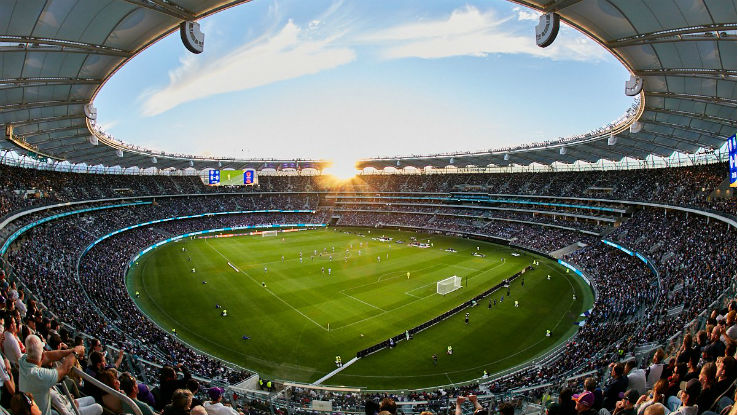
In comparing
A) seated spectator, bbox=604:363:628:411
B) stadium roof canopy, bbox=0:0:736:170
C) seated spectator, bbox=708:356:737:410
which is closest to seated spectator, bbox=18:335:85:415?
seated spectator, bbox=708:356:737:410

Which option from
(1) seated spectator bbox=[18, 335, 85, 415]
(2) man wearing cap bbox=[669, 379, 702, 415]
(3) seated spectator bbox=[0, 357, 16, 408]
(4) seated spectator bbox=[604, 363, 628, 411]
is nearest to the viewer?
(1) seated spectator bbox=[18, 335, 85, 415]

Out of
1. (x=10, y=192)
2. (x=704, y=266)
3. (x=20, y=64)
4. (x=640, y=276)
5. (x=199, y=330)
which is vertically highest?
(x=20, y=64)

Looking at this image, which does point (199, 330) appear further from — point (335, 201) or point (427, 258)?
point (335, 201)

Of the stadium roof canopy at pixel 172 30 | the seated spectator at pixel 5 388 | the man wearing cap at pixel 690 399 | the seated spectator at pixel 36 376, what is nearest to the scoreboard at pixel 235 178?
the stadium roof canopy at pixel 172 30

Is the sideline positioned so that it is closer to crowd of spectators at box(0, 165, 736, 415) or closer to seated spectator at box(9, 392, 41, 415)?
crowd of spectators at box(0, 165, 736, 415)

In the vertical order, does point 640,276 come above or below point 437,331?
above

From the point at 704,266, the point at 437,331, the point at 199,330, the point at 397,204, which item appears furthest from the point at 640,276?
the point at 397,204
